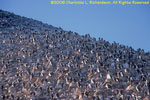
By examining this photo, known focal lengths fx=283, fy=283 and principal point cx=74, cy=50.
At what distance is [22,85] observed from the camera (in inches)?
999

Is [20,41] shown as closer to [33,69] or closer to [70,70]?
[33,69]

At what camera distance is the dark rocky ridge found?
854 inches

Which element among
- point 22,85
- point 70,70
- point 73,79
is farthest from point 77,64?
point 22,85

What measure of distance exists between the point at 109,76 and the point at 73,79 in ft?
10.00

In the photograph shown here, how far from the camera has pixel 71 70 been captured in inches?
1032

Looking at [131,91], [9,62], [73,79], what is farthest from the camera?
[9,62]

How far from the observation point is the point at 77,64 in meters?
27.3

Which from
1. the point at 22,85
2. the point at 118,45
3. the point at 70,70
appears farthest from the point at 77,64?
the point at 118,45

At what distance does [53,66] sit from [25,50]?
781cm

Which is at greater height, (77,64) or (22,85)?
(77,64)

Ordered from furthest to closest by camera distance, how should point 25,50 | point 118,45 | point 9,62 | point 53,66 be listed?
1. point 118,45
2. point 25,50
3. point 9,62
4. point 53,66

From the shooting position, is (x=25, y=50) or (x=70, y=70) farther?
(x=25, y=50)

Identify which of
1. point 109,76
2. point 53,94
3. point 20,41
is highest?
point 20,41

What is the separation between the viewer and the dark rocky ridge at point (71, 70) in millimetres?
21688
